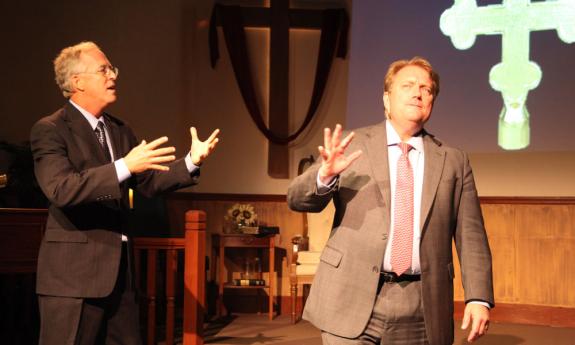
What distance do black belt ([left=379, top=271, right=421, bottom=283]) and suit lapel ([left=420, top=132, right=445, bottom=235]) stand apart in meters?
0.16

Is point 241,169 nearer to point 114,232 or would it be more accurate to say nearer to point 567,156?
point 567,156

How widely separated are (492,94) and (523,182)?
35.4 inches

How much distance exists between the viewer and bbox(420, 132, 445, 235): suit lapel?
238 centimetres

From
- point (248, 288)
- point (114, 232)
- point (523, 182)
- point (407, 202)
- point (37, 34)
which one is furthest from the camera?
point (248, 288)

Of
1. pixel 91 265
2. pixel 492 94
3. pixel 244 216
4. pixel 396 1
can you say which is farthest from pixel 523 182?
pixel 91 265

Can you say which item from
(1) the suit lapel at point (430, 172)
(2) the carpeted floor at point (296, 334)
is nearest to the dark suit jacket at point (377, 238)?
(1) the suit lapel at point (430, 172)

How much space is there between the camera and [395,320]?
230 centimetres

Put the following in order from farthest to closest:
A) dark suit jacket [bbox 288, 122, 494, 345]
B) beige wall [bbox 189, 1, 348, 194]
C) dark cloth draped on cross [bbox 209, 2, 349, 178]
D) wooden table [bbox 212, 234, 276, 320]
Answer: beige wall [bbox 189, 1, 348, 194] < dark cloth draped on cross [bbox 209, 2, 349, 178] < wooden table [bbox 212, 234, 276, 320] < dark suit jacket [bbox 288, 122, 494, 345]

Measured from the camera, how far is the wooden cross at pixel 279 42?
23.9ft

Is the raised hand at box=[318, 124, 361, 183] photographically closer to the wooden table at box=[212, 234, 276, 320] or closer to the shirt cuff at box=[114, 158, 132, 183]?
the shirt cuff at box=[114, 158, 132, 183]

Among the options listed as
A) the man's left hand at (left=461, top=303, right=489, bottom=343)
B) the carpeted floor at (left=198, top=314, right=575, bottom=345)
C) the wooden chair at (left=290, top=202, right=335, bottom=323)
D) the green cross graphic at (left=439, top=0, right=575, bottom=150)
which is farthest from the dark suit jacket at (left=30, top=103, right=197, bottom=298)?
the green cross graphic at (left=439, top=0, right=575, bottom=150)

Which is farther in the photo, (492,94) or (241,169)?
(241,169)

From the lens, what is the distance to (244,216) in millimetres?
6891

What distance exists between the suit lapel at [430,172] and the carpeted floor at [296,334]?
3347 millimetres
